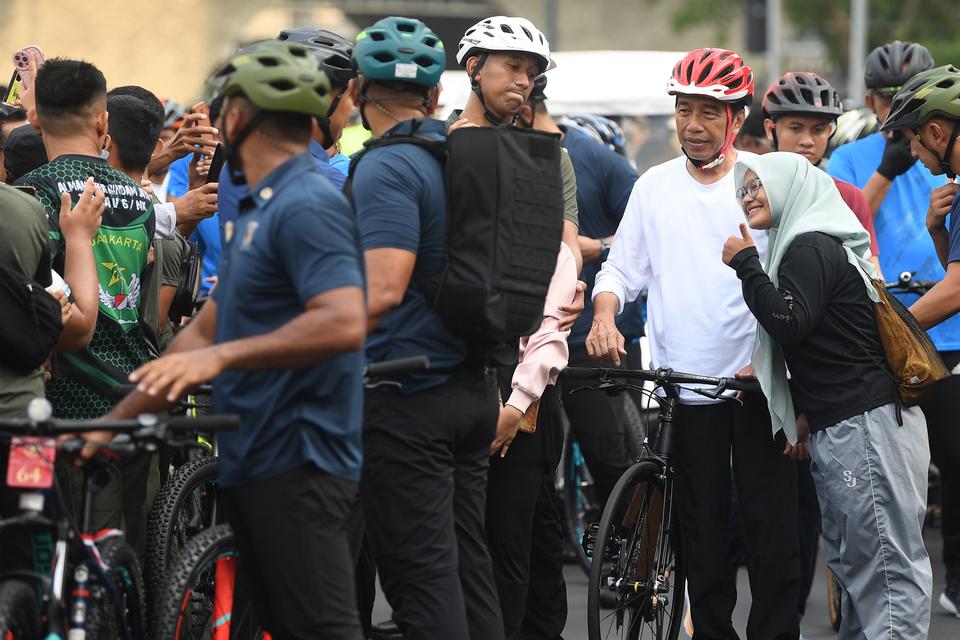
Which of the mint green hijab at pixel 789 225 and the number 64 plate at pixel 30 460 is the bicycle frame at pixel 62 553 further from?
the mint green hijab at pixel 789 225

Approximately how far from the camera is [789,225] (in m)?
5.99

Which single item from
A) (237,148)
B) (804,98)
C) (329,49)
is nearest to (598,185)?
(804,98)

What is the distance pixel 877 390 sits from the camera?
19.4ft

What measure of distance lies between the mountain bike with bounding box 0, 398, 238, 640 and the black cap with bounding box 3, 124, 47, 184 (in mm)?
2766

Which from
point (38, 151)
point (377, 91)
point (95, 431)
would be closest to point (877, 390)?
point (377, 91)

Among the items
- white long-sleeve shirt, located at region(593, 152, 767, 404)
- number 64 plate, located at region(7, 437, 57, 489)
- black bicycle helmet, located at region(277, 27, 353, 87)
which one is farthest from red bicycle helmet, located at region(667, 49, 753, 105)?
number 64 plate, located at region(7, 437, 57, 489)

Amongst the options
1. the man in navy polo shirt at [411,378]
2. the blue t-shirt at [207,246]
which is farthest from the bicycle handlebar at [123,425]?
the blue t-shirt at [207,246]

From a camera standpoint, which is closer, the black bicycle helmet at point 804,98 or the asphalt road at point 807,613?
the asphalt road at point 807,613

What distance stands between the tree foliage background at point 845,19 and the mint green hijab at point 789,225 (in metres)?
24.6

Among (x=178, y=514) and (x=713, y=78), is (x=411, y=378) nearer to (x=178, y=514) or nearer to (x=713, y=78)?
(x=178, y=514)

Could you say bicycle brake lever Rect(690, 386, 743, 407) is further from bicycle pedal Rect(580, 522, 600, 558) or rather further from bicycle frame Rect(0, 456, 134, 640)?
bicycle frame Rect(0, 456, 134, 640)

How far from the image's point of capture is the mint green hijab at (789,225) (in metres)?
5.94

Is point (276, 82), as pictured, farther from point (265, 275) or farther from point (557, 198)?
point (557, 198)

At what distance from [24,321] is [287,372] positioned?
1.19 metres
